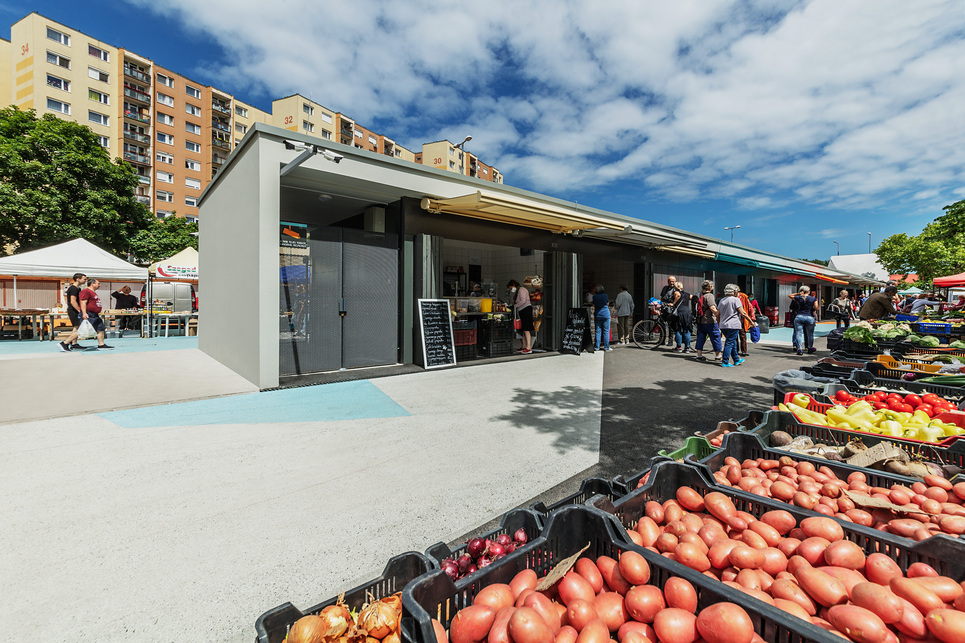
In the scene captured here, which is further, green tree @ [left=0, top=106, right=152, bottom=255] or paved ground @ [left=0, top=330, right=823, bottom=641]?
green tree @ [left=0, top=106, right=152, bottom=255]

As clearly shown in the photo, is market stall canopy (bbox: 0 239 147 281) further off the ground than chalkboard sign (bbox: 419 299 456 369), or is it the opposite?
market stall canopy (bbox: 0 239 147 281)

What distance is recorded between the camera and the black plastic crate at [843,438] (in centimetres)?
175

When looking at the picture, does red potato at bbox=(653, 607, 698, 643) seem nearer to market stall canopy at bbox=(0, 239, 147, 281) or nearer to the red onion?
the red onion

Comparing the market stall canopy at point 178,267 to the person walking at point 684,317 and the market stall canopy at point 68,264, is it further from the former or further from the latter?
the person walking at point 684,317

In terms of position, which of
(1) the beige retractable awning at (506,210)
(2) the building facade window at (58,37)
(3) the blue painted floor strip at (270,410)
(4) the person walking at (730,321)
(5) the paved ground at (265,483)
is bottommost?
(5) the paved ground at (265,483)

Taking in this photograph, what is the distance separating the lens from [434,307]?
8250 millimetres

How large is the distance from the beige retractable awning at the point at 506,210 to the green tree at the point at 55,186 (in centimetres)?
2584

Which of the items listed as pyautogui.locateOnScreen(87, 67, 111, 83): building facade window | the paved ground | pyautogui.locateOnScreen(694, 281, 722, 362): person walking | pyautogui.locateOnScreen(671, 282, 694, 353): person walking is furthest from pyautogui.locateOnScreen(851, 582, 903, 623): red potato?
pyautogui.locateOnScreen(87, 67, 111, 83): building facade window

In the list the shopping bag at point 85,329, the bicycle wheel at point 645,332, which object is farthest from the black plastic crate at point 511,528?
the shopping bag at point 85,329

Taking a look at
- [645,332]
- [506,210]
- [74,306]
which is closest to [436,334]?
[506,210]

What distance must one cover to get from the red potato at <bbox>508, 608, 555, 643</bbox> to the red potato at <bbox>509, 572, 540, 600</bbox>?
0.15 m

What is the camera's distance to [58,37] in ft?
116

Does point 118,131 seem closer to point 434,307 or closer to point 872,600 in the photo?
point 434,307

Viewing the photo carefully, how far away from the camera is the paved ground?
1.88 m
